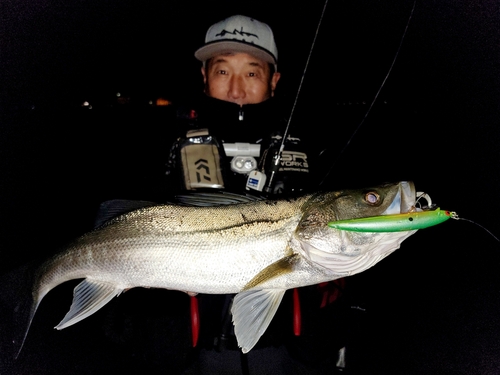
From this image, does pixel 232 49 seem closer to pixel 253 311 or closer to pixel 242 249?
pixel 242 249

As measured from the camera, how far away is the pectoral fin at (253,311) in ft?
4.68

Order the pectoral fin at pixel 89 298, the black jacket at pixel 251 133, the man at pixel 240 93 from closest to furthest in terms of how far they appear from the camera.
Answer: the pectoral fin at pixel 89 298, the black jacket at pixel 251 133, the man at pixel 240 93

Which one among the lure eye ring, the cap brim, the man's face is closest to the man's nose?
the man's face

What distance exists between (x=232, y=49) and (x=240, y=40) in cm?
9

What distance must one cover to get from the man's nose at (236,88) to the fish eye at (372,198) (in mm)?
1458

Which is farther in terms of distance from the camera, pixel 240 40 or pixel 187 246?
pixel 240 40

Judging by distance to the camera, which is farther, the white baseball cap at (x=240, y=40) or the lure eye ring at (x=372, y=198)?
the white baseball cap at (x=240, y=40)

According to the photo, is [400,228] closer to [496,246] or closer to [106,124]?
[496,246]

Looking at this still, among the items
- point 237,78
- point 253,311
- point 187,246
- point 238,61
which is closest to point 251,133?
point 237,78

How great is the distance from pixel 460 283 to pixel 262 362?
7.64ft

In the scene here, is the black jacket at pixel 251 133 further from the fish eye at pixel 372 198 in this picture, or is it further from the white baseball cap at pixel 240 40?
the fish eye at pixel 372 198

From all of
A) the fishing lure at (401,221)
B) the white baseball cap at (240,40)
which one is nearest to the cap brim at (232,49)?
the white baseball cap at (240,40)

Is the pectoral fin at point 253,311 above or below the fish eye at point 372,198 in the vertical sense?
below

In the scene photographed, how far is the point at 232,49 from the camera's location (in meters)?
2.44
